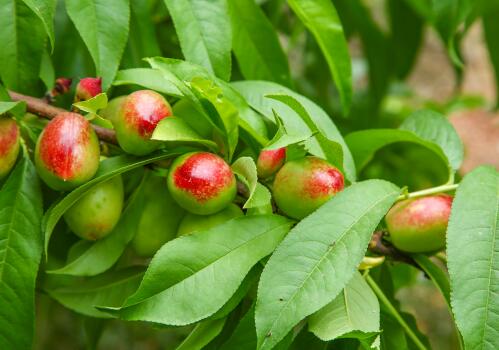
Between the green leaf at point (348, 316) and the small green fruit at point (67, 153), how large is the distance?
283 millimetres

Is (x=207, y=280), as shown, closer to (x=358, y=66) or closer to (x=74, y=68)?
(x=74, y=68)

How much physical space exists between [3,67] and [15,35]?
40mm

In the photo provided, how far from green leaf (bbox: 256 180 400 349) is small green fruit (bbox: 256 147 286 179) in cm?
9

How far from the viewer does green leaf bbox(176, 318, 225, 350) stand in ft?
2.48

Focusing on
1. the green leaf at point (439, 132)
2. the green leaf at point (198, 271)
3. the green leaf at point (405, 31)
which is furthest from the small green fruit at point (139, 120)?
the green leaf at point (405, 31)

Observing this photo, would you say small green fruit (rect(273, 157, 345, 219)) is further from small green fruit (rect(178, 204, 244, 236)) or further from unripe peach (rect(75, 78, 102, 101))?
unripe peach (rect(75, 78, 102, 101))

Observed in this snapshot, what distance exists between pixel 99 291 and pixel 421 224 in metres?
0.39

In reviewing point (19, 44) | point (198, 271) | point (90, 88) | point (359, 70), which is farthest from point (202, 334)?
point (359, 70)

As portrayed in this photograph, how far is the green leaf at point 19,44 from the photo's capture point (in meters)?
0.83

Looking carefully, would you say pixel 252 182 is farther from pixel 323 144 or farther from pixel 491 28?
pixel 491 28

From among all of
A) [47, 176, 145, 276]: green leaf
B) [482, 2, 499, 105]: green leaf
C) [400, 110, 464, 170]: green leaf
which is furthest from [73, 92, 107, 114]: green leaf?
[482, 2, 499, 105]: green leaf

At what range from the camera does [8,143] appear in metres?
0.77

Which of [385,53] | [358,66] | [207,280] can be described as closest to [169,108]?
[207,280]

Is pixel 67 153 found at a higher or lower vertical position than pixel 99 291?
higher
